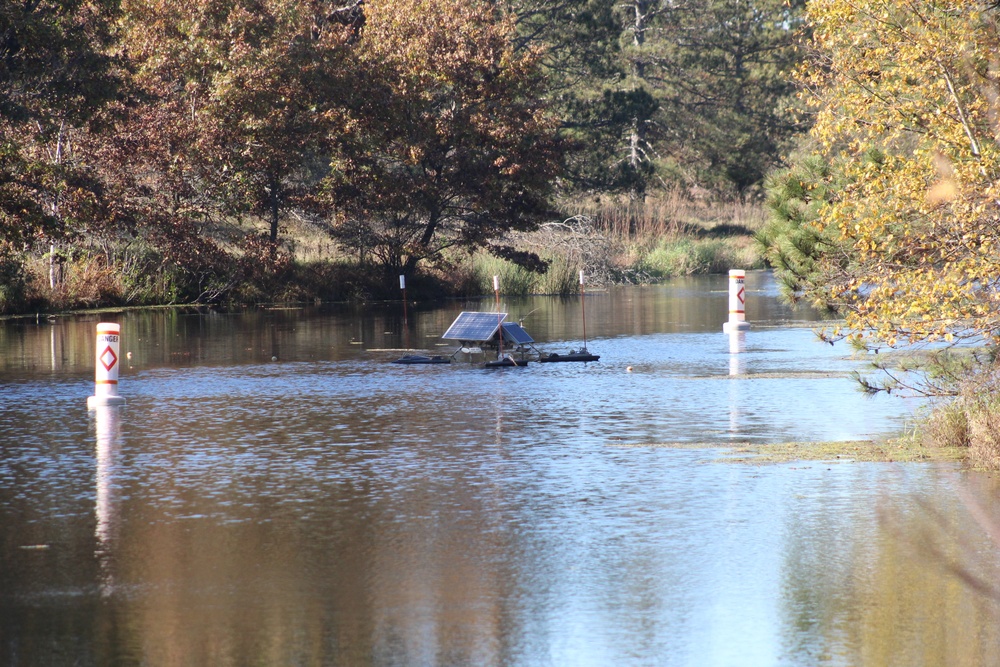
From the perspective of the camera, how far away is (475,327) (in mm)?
20734

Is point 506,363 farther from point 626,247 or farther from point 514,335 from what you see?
point 626,247

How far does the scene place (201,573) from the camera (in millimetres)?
8023

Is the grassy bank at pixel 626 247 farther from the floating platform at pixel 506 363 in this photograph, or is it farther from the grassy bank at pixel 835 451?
the grassy bank at pixel 835 451

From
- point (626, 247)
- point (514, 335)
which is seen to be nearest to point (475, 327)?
point (514, 335)

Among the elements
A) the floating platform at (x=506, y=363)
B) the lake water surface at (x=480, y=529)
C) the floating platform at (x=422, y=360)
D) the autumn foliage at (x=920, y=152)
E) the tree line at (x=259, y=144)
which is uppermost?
the tree line at (x=259, y=144)

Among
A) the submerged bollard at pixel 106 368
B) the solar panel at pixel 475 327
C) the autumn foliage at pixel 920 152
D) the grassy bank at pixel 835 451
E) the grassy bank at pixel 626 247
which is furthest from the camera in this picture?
the grassy bank at pixel 626 247

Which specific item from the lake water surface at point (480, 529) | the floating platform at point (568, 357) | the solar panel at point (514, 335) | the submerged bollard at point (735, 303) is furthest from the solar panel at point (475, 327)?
the submerged bollard at point (735, 303)

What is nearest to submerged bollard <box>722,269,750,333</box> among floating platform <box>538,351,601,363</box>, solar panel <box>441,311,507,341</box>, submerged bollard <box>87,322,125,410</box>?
floating platform <box>538,351,601,363</box>

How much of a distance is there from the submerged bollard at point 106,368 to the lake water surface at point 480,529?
1.19ft

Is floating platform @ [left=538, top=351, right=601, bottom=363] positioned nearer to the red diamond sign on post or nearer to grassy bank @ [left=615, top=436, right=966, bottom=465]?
the red diamond sign on post

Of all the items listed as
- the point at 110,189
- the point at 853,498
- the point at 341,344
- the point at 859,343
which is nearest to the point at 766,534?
the point at 853,498

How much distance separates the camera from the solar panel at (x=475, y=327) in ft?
66.7

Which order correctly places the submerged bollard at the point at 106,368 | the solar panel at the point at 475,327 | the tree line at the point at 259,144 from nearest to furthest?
the submerged bollard at the point at 106,368 < the solar panel at the point at 475,327 < the tree line at the point at 259,144

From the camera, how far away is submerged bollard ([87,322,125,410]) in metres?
15.4
